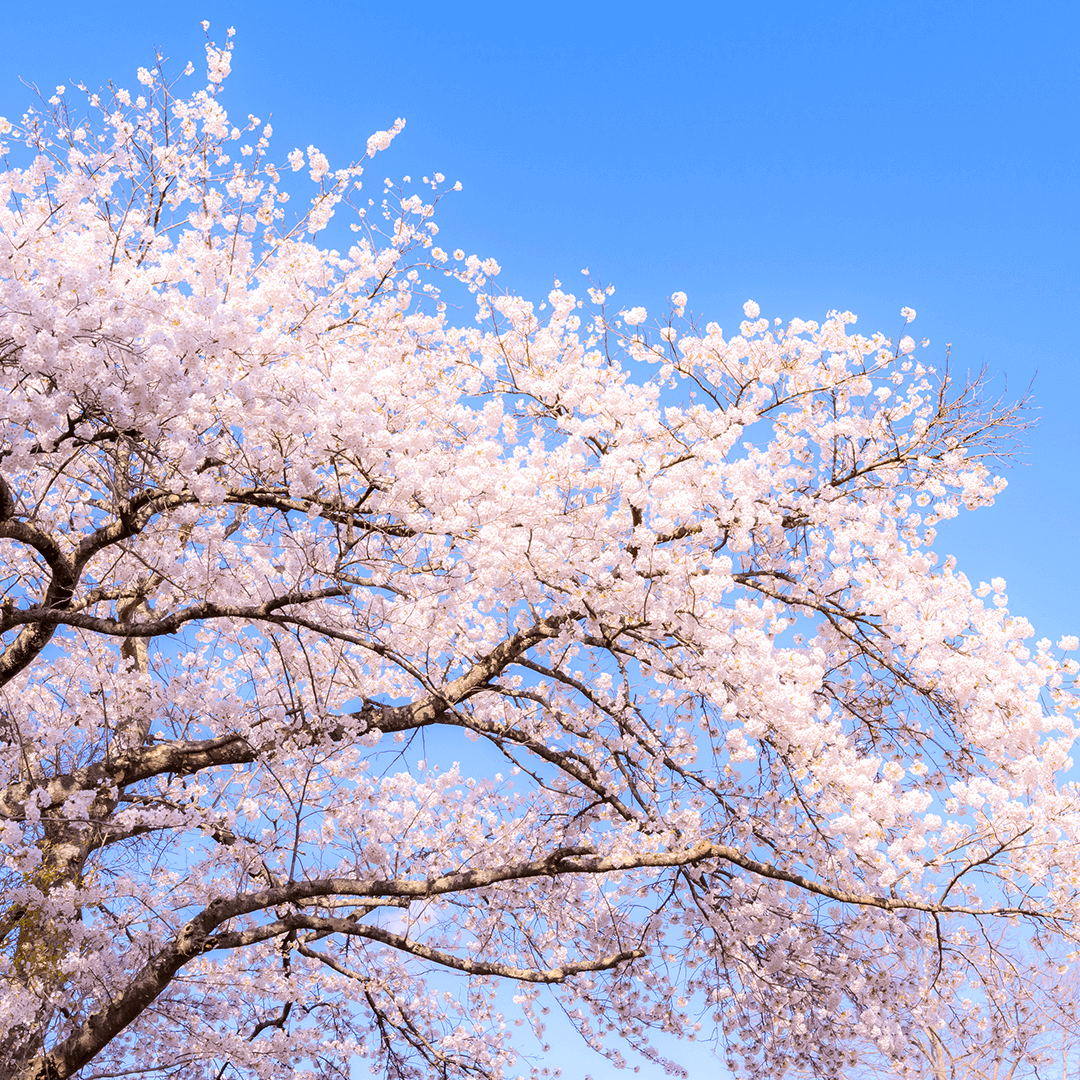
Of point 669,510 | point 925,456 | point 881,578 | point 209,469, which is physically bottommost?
point 209,469

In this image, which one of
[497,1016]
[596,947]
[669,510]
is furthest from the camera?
[497,1016]

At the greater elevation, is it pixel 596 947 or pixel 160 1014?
pixel 596 947

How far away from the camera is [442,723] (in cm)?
759

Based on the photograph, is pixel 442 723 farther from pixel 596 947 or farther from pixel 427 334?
pixel 427 334

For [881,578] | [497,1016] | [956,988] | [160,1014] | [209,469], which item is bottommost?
[160,1014]

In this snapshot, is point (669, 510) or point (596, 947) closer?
point (669, 510)

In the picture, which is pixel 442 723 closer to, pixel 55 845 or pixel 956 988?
pixel 55 845

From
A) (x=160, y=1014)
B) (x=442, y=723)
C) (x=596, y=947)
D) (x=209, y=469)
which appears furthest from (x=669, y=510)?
(x=160, y=1014)

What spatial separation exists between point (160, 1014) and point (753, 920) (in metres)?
5.49

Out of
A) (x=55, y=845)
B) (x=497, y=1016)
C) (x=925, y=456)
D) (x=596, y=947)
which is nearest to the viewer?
(x=55, y=845)

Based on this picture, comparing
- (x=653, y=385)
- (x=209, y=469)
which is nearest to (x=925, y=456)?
(x=653, y=385)

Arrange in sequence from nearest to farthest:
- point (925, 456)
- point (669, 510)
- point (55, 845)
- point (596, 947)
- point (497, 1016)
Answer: point (669, 510) → point (55, 845) → point (925, 456) → point (596, 947) → point (497, 1016)

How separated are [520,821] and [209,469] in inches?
165

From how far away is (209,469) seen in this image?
7.10 meters
